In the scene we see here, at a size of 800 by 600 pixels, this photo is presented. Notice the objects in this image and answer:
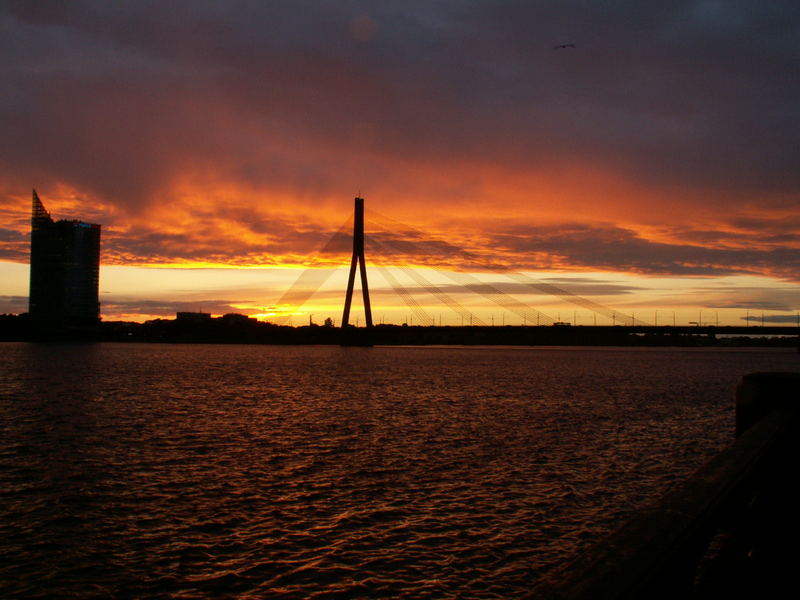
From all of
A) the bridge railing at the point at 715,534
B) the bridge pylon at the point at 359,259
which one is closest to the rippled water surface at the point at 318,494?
the bridge railing at the point at 715,534

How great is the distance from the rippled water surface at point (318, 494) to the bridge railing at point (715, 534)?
3.99 m

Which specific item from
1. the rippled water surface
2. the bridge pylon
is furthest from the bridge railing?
the bridge pylon

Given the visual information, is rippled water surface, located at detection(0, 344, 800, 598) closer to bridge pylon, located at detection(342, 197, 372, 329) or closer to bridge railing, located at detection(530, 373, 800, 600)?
bridge railing, located at detection(530, 373, 800, 600)

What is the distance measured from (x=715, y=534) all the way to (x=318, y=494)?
35.5ft

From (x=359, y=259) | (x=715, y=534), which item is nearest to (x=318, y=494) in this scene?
(x=715, y=534)

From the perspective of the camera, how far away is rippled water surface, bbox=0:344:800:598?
9.20m

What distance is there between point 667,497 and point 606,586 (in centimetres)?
134

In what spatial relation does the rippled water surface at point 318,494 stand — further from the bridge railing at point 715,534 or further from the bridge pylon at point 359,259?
the bridge pylon at point 359,259

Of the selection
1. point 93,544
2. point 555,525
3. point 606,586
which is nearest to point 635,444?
point 555,525

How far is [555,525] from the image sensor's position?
11.4 metres

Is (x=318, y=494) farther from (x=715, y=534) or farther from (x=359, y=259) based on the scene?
(x=359, y=259)

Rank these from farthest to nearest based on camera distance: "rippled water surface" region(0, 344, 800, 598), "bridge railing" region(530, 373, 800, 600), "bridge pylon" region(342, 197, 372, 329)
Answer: "bridge pylon" region(342, 197, 372, 329), "rippled water surface" region(0, 344, 800, 598), "bridge railing" region(530, 373, 800, 600)

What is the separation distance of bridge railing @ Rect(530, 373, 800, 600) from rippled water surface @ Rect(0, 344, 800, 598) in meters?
3.99

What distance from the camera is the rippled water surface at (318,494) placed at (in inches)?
362
